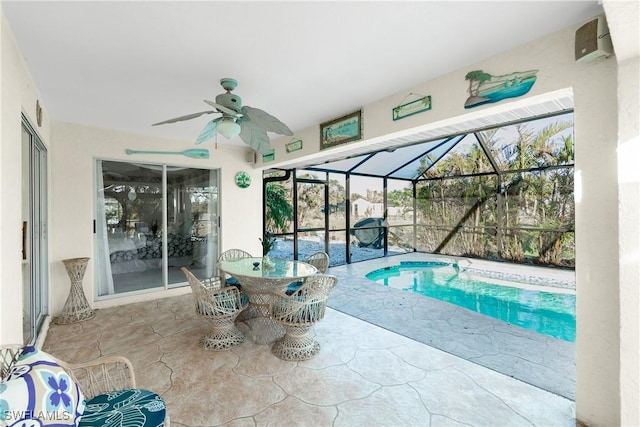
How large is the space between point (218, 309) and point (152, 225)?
266 cm

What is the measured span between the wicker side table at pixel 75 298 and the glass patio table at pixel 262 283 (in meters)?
1.82

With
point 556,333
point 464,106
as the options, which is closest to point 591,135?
point 464,106

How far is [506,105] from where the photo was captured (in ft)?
7.34

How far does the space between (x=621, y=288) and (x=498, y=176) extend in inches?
248

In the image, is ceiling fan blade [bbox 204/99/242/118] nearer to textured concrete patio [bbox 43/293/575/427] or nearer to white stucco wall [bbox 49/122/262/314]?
textured concrete patio [bbox 43/293/575/427]

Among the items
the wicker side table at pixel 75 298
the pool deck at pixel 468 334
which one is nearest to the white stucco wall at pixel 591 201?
the pool deck at pixel 468 334

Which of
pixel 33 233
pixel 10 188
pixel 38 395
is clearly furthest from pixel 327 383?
pixel 33 233

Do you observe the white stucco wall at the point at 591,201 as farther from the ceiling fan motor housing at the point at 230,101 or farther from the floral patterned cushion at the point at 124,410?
the ceiling fan motor housing at the point at 230,101

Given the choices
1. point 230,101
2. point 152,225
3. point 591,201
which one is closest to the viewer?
point 591,201

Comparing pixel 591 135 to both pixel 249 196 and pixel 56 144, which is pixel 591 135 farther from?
pixel 56 144

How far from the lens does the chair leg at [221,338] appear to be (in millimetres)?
2904

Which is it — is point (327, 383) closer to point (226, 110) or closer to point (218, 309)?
point (218, 309)

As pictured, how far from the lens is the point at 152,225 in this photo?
4672 millimetres

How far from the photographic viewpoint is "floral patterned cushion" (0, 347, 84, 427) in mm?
1070
